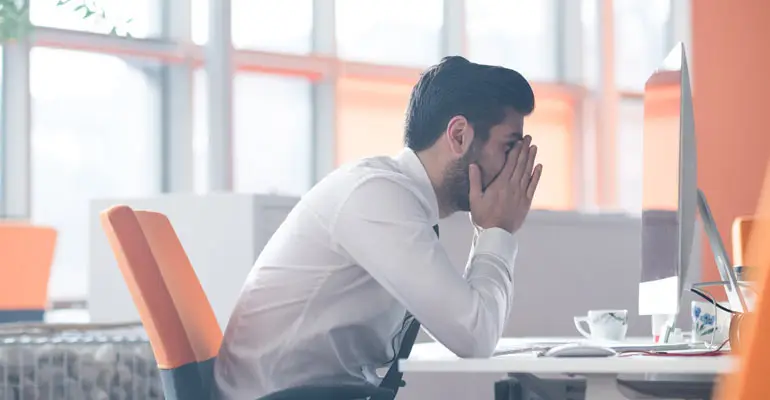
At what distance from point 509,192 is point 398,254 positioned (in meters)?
0.30

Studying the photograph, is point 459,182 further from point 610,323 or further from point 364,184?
point 610,323

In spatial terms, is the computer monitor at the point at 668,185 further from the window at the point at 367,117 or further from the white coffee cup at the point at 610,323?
the window at the point at 367,117

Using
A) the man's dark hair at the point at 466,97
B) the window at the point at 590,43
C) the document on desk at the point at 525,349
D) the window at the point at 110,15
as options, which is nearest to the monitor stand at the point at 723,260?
the document on desk at the point at 525,349

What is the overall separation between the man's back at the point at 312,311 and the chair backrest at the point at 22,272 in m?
1.79

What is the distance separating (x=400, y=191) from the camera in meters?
1.65

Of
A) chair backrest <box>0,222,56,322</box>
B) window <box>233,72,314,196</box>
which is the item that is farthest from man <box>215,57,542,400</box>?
window <box>233,72,314,196</box>

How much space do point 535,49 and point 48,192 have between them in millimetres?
3174

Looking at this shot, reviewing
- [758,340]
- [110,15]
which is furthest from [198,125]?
[758,340]

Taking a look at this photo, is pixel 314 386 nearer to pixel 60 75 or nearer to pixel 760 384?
pixel 760 384

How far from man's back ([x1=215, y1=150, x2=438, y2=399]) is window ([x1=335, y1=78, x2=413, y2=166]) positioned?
393cm

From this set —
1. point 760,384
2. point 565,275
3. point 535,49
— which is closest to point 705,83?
point 535,49

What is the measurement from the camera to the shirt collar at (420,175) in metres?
1.82

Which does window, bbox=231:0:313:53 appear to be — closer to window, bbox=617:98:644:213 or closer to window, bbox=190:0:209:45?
window, bbox=190:0:209:45

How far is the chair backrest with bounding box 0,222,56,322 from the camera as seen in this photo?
10.9ft
